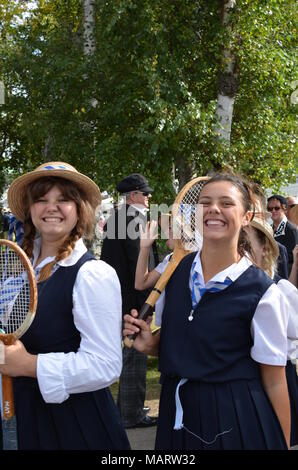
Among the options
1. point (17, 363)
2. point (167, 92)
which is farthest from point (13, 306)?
point (167, 92)

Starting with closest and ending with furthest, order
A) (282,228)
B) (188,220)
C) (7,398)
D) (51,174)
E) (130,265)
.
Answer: (7,398)
(51,174)
(188,220)
(130,265)
(282,228)

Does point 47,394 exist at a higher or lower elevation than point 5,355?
lower

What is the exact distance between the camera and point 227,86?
998 cm

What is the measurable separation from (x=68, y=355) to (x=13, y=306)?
0.31 m

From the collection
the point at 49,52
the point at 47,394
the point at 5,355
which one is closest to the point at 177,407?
the point at 47,394

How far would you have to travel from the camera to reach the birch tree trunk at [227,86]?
31.8 feet

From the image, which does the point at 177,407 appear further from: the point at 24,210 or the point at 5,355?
the point at 24,210

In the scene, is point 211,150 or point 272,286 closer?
point 272,286

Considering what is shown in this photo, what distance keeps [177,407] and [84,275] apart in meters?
0.65

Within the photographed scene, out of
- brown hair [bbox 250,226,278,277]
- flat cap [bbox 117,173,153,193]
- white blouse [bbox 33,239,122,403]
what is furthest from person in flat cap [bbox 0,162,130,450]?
flat cap [bbox 117,173,153,193]

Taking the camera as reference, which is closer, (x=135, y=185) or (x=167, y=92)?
(x=135, y=185)

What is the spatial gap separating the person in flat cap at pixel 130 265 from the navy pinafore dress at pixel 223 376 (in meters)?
2.97

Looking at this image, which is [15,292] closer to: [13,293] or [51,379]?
[13,293]
